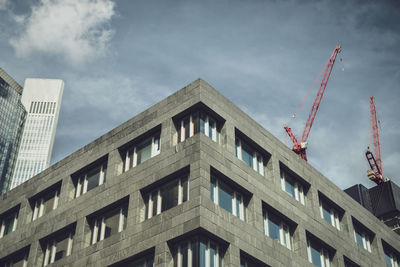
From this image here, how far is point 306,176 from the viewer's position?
4688cm

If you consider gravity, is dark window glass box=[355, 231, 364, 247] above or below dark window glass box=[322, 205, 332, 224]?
below

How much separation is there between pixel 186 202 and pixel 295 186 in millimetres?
14892

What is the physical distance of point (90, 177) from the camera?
4525cm

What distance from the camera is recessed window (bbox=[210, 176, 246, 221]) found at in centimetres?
3634

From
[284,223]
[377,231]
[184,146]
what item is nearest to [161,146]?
[184,146]

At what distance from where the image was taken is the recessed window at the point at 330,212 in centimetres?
4812

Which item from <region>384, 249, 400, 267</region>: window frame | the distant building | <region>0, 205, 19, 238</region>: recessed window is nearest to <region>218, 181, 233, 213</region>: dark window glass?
<region>0, 205, 19, 238</region>: recessed window

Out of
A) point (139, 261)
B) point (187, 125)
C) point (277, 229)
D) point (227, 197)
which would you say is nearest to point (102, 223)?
point (139, 261)

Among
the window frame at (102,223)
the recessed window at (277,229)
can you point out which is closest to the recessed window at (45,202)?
the window frame at (102,223)

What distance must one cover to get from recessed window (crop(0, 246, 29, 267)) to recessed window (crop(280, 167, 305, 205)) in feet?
72.7

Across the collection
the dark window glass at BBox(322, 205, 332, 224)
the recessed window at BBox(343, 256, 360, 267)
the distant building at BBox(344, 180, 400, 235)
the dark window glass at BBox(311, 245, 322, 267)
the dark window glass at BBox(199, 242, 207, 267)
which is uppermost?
the distant building at BBox(344, 180, 400, 235)

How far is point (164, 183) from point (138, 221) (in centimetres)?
314

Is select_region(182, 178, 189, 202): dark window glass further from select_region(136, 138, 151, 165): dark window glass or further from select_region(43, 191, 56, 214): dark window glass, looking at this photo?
select_region(43, 191, 56, 214): dark window glass

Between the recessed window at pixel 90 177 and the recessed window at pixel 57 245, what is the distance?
11.6ft
